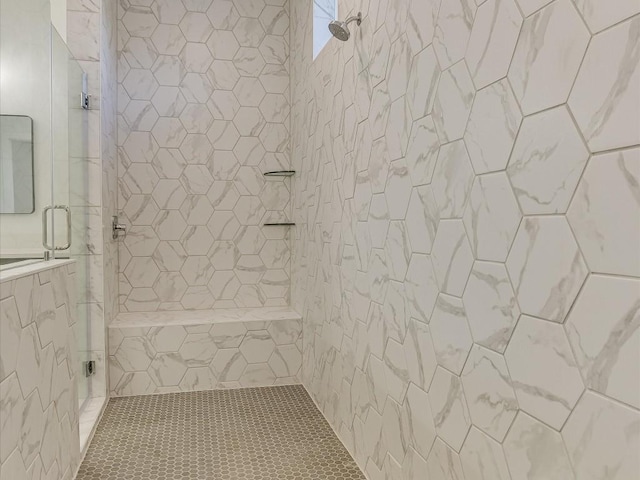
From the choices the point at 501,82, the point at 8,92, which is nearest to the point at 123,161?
the point at 8,92

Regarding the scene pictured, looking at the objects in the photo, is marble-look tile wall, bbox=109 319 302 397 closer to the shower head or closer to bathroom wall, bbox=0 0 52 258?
bathroom wall, bbox=0 0 52 258

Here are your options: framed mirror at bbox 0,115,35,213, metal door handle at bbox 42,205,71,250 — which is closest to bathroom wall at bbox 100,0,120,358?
metal door handle at bbox 42,205,71,250

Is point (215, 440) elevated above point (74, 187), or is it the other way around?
point (74, 187)

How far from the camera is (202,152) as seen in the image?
3.23 metres

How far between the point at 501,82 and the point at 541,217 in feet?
1.01

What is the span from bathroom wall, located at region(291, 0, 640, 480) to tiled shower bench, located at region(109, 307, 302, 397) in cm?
98

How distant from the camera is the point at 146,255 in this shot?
3.14m

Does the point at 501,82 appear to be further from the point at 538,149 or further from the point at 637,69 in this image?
the point at 637,69

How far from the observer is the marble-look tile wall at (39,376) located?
121 cm

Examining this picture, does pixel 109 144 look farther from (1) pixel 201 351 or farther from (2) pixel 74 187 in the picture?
(1) pixel 201 351

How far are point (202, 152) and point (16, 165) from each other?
1.63 metres

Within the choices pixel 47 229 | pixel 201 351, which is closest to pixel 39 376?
pixel 47 229

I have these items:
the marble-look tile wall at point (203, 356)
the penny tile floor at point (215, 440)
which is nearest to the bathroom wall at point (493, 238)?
the penny tile floor at point (215, 440)

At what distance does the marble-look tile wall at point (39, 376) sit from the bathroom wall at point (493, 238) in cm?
106
